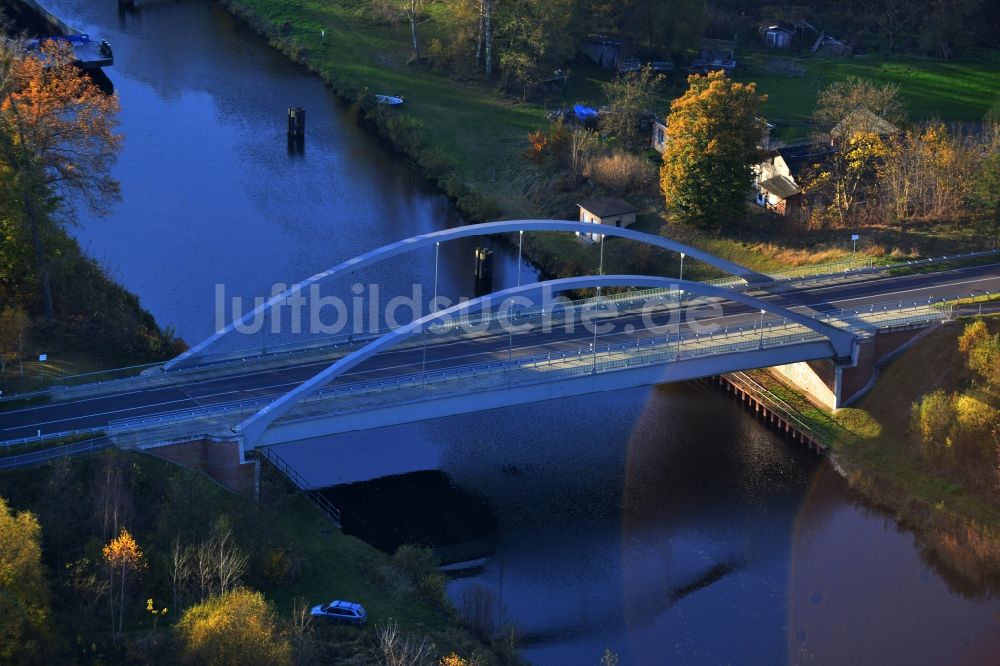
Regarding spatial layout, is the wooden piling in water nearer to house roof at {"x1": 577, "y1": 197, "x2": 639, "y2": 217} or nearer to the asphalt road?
the asphalt road

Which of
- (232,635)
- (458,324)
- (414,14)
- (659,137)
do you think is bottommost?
(232,635)

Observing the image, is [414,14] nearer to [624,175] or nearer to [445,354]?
[624,175]

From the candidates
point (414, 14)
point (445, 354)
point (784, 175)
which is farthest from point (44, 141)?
point (414, 14)

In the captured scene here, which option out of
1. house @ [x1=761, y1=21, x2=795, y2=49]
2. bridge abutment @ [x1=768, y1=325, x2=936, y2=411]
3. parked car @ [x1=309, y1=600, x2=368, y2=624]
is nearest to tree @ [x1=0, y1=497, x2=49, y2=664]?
parked car @ [x1=309, y1=600, x2=368, y2=624]

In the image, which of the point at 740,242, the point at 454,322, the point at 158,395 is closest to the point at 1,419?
the point at 158,395

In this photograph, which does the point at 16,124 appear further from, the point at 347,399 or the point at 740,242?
the point at 740,242

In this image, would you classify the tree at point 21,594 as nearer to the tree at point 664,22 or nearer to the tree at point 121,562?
the tree at point 121,562

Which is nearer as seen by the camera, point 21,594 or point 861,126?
point 21,594
